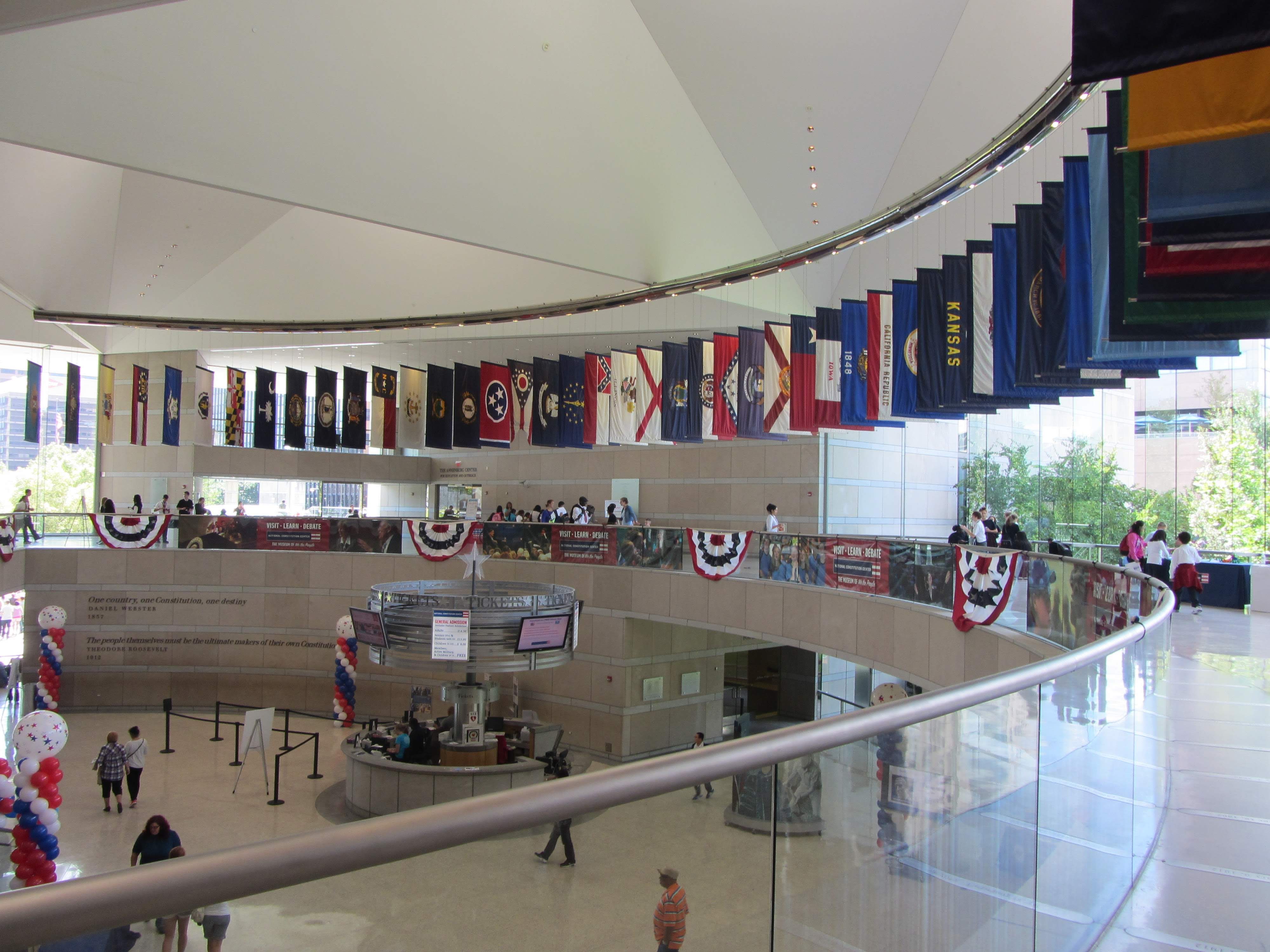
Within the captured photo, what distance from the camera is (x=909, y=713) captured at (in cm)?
231

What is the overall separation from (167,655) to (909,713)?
93.2 feet

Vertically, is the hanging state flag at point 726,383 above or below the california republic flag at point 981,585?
above

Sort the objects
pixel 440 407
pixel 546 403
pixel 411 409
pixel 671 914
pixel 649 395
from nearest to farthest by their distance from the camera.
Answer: pixel 671 914 → pixel 649 395 → pixel 546 403 → pixel 440 407 → pixel 411 409

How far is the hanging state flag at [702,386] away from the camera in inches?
861

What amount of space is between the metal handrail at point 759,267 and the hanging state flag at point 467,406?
9.66ft

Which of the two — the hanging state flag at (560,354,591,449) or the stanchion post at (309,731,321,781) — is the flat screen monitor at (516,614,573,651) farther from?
the hanging state flag at (560,354,591,449)

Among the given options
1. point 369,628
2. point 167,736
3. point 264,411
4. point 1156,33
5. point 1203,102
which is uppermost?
point 264,411

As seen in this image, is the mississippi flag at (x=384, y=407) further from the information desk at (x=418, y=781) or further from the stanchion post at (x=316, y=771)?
the information desk at (x=418, y=781)

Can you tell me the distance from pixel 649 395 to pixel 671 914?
850 inches

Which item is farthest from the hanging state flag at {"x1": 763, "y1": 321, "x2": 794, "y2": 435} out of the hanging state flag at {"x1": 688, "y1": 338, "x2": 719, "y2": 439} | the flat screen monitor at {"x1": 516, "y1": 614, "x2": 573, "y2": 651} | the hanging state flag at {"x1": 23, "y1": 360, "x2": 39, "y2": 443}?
the hanging state flag at {"x1": 23, "y1": 360, "x2": 39, "y2": 443}

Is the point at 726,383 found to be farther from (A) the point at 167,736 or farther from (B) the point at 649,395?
(A) the point at 167,736

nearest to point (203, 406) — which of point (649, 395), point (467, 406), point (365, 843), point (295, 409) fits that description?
point (295, 409)

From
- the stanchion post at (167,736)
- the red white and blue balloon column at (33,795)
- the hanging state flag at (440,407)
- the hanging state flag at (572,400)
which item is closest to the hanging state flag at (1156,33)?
the red white and blue balloon column at (33,795)

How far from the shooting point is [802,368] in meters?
19.4
